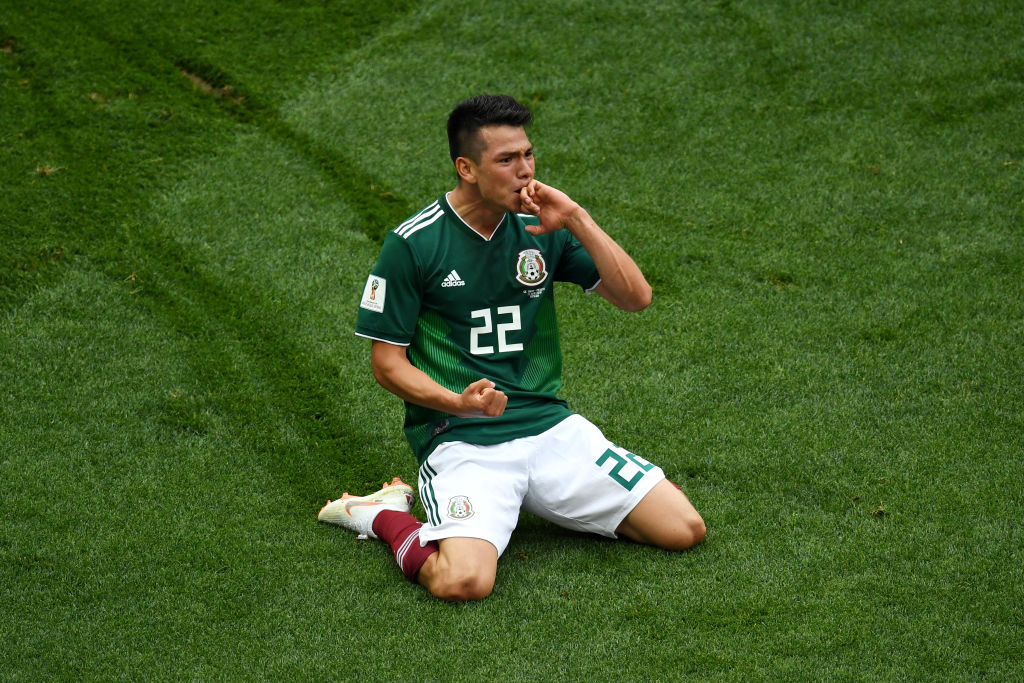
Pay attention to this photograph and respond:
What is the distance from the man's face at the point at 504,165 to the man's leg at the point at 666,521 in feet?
3.77

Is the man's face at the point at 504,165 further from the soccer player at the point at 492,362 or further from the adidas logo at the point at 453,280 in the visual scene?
the adidas logo at the point at 453,280

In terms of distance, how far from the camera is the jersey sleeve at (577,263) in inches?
162

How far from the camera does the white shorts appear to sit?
3.86 metres

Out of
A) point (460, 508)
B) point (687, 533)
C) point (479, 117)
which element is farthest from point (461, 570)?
point (479, 117)

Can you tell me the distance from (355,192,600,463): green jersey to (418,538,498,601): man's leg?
41 cm

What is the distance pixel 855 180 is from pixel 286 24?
3.96 metres

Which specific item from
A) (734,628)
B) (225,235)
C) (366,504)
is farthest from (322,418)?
(734,628)

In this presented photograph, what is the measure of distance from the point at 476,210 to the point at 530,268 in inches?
11.3

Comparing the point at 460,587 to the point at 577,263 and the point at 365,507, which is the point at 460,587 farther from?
the point at 577,263

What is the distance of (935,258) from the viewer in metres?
5.78

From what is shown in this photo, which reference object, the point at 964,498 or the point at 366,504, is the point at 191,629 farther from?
the point at 964,498

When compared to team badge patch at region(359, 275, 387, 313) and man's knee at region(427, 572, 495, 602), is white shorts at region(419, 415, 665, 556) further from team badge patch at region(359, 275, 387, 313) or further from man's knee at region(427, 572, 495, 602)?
team badge patch at region(359, 275, 387, 313)

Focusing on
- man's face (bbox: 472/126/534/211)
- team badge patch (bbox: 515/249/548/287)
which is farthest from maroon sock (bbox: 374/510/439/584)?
man's face (bbox: 472/126/534/211)

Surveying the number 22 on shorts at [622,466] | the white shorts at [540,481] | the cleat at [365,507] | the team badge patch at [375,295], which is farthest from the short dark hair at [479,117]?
the cleat at [365,507]
